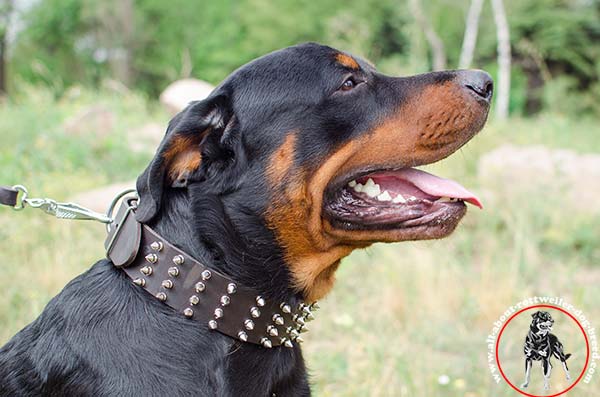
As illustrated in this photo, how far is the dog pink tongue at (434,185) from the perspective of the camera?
274 cm

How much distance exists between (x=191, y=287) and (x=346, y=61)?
1156 millimetres

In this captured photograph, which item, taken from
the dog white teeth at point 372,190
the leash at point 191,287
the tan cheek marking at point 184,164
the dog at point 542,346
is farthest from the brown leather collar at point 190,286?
the dog at point 542,346

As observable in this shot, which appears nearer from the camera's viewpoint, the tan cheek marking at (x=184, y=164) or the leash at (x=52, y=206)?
the tan cheek marking at (x=184, y=164)

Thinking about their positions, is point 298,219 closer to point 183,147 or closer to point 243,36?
point 183,147

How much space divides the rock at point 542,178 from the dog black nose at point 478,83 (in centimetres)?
448

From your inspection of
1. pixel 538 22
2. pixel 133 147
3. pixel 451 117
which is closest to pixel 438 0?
pixel 538 22

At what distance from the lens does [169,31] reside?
38938mm

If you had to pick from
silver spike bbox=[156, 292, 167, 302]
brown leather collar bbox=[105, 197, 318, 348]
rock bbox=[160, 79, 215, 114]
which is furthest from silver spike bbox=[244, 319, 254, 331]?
rock bbox=[160, 79, 215, 114]

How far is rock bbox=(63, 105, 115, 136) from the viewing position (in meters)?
9.59

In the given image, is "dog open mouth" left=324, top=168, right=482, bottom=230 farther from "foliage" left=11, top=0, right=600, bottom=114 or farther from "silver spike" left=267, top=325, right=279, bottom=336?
"foliage" left=11, top=0, right=600, bottom=114

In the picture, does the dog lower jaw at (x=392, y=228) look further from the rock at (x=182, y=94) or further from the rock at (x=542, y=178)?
the rock at (x=182, y=94)

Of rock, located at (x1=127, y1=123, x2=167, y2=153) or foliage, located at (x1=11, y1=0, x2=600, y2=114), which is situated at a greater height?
foliage, located at (x1=11, y1=0, x2=600, y2=114)

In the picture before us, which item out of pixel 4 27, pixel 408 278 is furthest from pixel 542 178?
pixel 4 27

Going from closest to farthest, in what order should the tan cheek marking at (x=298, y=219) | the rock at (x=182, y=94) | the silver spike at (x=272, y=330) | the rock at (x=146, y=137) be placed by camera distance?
the silver spike at (x=272, y=330)
the tan cheek marking at (x=298, y=219)
the rock at (x=146, y=137)
the rock at (x=182, y=94)
